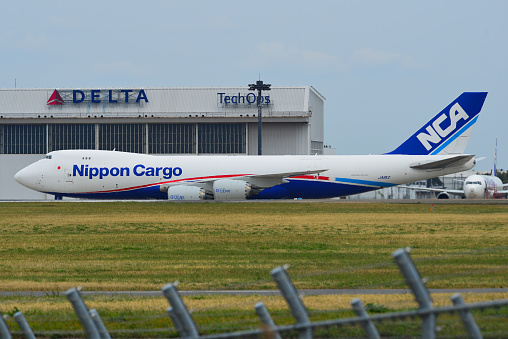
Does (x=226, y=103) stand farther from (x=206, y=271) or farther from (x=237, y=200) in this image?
(x=206, y=271)

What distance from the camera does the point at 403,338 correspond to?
907 centimetres

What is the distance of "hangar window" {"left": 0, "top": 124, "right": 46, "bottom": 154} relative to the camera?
85.4 m

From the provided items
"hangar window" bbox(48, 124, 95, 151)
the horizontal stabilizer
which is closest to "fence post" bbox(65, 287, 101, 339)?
the horizontal stabilizer

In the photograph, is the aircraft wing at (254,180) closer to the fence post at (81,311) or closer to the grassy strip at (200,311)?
the grassy strip at (200,311)

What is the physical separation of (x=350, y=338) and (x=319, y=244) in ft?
56.1

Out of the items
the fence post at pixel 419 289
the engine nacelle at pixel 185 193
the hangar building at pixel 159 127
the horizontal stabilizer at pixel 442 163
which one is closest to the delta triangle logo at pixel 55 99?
the hangar building at pixel 159 127

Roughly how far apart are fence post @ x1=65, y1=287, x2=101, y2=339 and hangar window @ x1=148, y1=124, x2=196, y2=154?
77.3m

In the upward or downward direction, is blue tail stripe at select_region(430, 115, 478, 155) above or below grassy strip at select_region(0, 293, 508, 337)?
above

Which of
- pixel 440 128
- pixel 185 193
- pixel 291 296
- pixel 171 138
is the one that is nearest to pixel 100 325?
pixel 291 296

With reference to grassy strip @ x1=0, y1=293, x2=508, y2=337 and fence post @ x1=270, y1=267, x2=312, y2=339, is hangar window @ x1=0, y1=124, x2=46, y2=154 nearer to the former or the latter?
grassy strip @ x1=0, y1=293, x2=508, y2=337

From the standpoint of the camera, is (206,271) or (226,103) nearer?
(206,271)

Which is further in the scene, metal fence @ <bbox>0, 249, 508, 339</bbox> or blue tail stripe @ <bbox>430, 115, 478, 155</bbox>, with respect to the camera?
blue tail stripe @ <bbox>430, 115, 478, 155</bbox>

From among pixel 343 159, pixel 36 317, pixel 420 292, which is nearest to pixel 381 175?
pixel 343 159

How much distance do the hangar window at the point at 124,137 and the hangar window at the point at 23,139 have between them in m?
A: 6.32
